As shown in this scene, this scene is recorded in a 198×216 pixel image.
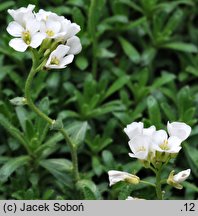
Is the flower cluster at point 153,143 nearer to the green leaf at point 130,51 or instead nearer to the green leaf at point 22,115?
the green leaf at point 22,115

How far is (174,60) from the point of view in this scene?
167 inches

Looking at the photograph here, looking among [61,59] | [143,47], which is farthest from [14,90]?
[61,59]

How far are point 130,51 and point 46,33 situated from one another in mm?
1432

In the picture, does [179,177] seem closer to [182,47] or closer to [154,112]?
[154,112]

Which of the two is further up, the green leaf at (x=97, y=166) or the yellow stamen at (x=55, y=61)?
the yellow stamen at (x=55, y=61)

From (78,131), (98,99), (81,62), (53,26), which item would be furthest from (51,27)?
(81,62)

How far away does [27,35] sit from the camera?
103 inches

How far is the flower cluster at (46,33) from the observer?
2600 mm

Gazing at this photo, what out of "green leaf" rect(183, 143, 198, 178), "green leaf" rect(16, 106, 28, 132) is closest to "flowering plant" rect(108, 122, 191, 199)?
"green leaf" rect(183, 143, 198, 178)

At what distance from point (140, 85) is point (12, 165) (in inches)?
44.4

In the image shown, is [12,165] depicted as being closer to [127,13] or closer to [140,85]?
[140,85]

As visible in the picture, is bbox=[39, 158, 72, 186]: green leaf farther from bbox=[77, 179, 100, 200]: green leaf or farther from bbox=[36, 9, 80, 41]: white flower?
bbox=[36, 9, 80, 41]: white flower

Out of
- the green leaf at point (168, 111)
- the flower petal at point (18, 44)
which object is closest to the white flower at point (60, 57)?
the flower petal at point (18, 44)

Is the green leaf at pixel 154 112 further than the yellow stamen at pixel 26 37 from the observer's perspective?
Yes
